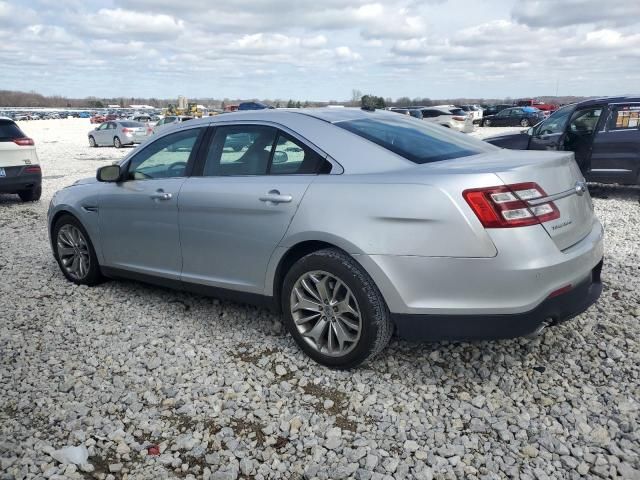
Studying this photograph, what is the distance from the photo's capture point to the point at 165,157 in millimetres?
4605

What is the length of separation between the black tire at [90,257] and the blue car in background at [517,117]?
117 feet

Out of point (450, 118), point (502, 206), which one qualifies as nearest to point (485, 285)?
point (502, 206)

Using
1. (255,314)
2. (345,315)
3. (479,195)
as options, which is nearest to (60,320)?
(255,314)

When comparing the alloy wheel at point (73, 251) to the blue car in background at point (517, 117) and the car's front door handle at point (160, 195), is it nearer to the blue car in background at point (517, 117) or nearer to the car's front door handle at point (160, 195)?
the car's front door handle at point (160, 195)

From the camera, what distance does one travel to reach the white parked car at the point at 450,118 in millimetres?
29438

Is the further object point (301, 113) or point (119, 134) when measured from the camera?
point (119, 134)

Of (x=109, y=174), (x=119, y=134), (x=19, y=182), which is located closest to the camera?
(x=109, y=174)

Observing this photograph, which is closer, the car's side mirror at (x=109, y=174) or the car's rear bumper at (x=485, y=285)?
the car's rear bumper at (x=485, y=285)

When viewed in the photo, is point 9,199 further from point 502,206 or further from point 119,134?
point 119,134

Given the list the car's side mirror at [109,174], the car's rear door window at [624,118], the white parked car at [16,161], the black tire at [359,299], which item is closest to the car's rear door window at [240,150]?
the black tire at [359,299]

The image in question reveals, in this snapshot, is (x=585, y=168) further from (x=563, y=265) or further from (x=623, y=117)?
(x=563, y=265)

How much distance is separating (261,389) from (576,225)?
2081mm

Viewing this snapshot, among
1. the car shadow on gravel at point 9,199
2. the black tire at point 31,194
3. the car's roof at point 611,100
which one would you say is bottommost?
the car shadow on gravel at point 9,199

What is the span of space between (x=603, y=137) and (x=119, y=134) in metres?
23.2
